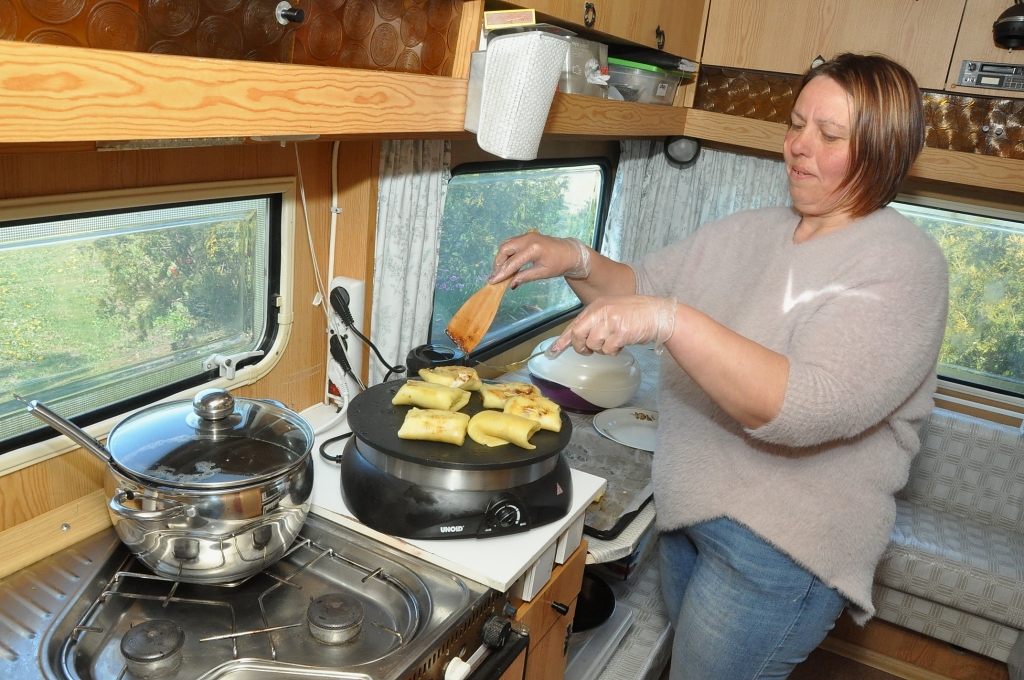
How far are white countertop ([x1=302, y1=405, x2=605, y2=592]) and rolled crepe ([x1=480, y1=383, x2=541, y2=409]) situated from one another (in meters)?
0.20

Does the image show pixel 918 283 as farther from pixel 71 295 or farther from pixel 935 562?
pixel 935 562

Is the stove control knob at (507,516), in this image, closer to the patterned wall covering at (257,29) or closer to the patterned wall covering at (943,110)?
the patterned wall covering at (257,29)

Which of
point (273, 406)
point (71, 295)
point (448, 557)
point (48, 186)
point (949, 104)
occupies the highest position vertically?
point (949, 104)

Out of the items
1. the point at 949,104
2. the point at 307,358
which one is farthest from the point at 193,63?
the point at 949,104

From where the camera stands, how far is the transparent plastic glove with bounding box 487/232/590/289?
149 cm

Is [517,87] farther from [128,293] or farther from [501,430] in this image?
[128,293]

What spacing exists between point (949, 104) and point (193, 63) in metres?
2.14

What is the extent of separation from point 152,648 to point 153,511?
0.53 ft

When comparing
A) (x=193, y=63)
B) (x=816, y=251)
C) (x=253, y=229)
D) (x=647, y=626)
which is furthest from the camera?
(x=647, y=626)

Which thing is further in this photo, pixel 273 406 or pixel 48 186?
pixel 273 406

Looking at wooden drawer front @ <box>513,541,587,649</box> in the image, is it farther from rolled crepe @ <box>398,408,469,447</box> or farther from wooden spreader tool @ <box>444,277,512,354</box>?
wooden spreader tool @ <box>444,277,512,354</box>

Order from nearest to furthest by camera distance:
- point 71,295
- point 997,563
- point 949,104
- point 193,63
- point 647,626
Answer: point 193,63 < point 71,295 < point 647,626 < point 949,104 < point 997,563

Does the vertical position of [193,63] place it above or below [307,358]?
above

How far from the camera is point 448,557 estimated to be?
115 cm
